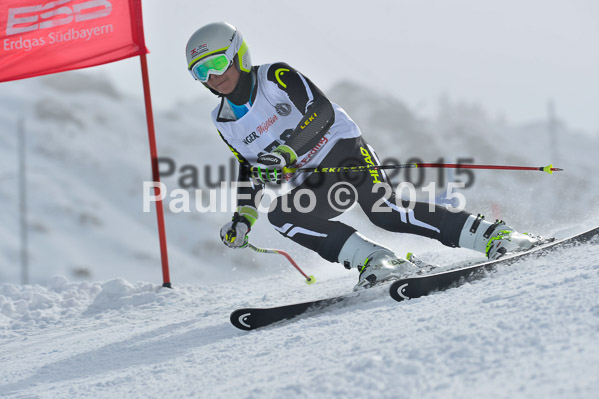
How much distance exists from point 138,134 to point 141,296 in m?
60.2

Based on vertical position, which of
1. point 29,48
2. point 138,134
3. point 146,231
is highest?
point 138,134

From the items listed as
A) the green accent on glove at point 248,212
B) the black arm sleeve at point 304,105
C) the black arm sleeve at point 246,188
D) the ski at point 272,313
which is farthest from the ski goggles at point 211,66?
the ski at point 272,313

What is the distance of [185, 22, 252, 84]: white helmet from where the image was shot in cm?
373

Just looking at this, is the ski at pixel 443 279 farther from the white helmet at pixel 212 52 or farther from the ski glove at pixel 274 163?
the white helmet at pixel 212 52

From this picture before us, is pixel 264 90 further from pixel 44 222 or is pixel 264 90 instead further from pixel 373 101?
pixel 373 101

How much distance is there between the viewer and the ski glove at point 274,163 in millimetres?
3648

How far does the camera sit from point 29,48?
587 centimetres

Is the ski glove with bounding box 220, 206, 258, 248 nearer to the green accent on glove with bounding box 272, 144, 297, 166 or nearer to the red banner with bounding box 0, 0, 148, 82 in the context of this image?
the green accent on glove with bounding box 272, 144, 297, 166

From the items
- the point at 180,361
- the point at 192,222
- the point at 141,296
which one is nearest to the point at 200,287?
the point at 141,296

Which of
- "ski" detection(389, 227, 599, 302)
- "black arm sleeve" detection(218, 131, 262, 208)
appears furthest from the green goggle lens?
"ski" detection(389, 227, 599, 302)

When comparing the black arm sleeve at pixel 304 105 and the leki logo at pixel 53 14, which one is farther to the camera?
the leki logo at pixel 53 14

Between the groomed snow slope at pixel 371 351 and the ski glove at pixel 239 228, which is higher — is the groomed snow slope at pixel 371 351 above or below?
below

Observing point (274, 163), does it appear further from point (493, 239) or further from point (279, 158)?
point (493, 239)

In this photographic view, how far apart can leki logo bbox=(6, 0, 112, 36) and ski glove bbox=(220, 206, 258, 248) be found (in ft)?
8.98
